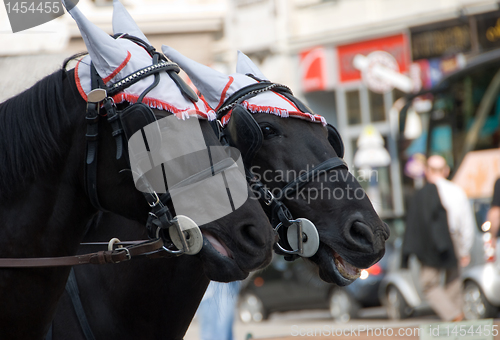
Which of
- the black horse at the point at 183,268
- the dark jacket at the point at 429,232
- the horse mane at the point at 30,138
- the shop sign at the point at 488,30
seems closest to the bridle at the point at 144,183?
the horse mane at the point at 30,138

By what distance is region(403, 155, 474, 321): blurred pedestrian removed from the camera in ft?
24.4

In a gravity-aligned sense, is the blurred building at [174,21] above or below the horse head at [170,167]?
below

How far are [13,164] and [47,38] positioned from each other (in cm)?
285

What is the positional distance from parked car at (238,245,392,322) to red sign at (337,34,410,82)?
25.7 ft

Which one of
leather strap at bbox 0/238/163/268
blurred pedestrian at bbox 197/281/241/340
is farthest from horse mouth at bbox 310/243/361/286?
blurred pedestrian at bbox 197/281/241/340

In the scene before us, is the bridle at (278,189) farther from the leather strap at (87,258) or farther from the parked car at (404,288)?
the parked car at (404,288)

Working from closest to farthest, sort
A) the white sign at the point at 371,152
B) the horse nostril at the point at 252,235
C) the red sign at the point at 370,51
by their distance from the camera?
the horse nostril at the point at 252,235 → the white sign at the point at 371,152 → the red sign at the point at 370,51

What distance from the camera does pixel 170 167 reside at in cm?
219

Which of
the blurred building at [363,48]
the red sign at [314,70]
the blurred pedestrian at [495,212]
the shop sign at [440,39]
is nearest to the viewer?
the blurred pedestrian at [495,212]

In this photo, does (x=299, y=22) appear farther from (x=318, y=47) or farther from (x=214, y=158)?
(x=214, y=158)

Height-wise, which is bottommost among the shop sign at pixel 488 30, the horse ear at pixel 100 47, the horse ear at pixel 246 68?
the shop sign at pixel 488 30

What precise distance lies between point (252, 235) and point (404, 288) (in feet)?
24.8

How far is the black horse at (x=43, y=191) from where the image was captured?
2.24m

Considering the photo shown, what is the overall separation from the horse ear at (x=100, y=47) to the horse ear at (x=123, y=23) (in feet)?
1.21
